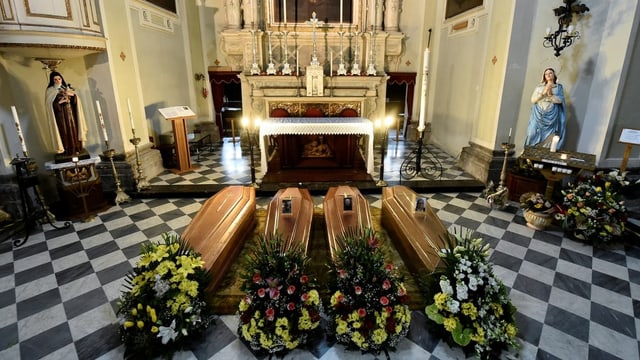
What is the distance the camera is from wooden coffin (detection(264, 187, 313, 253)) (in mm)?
2847

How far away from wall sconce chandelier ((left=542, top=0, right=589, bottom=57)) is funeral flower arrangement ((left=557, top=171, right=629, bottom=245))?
6.42ft

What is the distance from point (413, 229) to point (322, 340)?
1.29 metres

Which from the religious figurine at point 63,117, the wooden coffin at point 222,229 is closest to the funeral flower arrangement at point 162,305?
the wooden coffin at point 222,229

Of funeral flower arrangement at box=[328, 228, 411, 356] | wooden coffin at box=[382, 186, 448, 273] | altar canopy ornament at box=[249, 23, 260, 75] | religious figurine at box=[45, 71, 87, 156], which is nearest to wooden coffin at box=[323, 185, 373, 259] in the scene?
wooden coffin at box=[382, 186, 448, 273]

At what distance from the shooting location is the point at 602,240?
348 centimetres

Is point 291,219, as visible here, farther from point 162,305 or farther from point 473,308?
point 473,308

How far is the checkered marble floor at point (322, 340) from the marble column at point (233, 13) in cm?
501

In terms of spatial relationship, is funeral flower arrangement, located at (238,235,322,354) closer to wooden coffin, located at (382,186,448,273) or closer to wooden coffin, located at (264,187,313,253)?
wooden coffin, located at (264,187,313,253)

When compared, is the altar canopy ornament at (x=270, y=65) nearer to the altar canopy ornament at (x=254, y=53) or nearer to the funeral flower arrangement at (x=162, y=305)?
the altar canopy ornament at (x=254, y=53)

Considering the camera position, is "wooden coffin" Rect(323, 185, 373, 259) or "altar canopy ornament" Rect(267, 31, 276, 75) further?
"altar canopy ornament" Rect(267, 31, 276, 75)

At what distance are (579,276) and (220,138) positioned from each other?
7945 millimetres

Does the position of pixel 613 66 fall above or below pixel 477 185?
above

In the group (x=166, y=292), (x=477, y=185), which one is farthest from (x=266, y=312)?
(x=477, y=185)

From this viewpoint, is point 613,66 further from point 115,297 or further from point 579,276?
point 115,297
